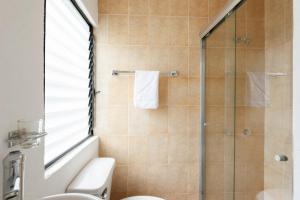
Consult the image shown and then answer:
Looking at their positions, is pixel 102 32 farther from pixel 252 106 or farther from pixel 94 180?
pixel 252 106

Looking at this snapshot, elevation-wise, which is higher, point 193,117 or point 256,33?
point 256,33

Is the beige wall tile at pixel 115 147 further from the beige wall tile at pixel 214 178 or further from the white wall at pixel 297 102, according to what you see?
the white wall at pixel 297 102

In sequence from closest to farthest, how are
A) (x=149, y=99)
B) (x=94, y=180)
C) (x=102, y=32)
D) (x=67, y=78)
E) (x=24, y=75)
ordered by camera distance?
(x=24, y=75) → (x=94, y=180) → (x=67, y=78) → (x=149, y=99) → (x=102, y=32)

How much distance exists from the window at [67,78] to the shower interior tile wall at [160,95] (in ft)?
0.49

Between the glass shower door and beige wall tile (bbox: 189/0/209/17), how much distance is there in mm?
307

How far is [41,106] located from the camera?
1021 mm

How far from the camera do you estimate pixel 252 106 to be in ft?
5.37

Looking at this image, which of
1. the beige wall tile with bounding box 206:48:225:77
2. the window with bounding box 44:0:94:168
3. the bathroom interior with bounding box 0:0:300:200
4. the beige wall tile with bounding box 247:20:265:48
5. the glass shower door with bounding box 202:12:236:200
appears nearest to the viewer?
the bathroom interior with bounding box 0:0:300:200

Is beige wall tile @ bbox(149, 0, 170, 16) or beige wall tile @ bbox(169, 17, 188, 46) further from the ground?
beige wall tile @ bbox(149, 0, 170, 16)

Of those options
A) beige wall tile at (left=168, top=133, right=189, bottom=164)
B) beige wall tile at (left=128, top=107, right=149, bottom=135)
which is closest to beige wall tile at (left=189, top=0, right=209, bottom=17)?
beige wall tile at (left=128, top=107, right=149, bottom=135)

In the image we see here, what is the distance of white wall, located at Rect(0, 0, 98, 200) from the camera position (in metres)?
0.74

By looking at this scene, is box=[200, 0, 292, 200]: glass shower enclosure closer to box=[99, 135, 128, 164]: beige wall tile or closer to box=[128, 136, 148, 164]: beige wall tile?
box=[128, 136, 148, 164]: beige wall tile

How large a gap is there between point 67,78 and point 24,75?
69cm

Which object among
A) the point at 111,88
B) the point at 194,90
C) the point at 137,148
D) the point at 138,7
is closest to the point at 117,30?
the point at 138,7
